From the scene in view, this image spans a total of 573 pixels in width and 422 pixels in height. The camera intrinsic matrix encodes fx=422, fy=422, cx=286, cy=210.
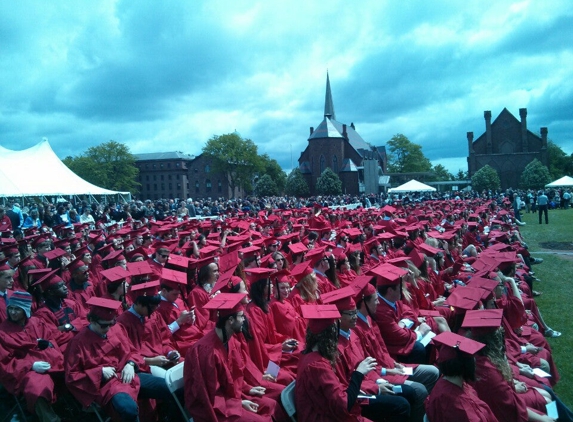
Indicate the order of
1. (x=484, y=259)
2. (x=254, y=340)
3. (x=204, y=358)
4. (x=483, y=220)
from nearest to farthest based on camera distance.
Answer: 1. (x=204, y=358)
2. (x=254, y=340)
3. (x=484, y=259)
4. (x=483, y=220)

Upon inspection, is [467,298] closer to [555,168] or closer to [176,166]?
[176,166]

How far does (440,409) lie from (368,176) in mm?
60799

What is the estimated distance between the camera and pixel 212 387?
10.4ft

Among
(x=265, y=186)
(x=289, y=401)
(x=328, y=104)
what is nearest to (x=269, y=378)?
(x=289, y=401)

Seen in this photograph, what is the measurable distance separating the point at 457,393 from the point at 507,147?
7561cm

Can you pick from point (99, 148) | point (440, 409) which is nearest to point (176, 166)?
point (99, 148)

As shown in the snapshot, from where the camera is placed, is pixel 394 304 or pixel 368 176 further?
pixel 368 176

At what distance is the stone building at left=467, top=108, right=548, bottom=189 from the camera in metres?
66.8

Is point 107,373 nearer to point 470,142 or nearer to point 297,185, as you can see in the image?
point 297,185

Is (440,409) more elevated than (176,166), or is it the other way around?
(176,166)

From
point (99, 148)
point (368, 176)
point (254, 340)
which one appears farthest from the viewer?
point (99, 148)

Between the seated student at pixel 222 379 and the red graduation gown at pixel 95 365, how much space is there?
3.03ft

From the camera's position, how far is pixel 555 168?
85750 mm

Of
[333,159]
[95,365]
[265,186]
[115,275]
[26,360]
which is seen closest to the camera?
[95,365]
